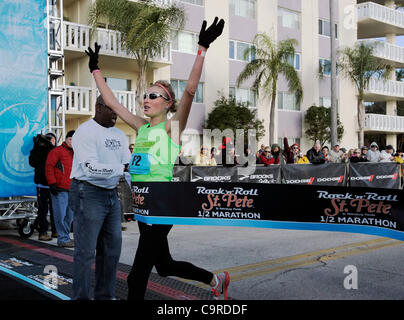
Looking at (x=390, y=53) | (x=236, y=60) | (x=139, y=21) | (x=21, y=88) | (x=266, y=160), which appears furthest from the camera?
(x=390, y=53)

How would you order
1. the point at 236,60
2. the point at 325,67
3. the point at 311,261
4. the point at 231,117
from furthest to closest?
the point at 325,67
the point at 236,60
the point at 231,117
the point at 311,261

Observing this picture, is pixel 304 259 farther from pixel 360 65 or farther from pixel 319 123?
pixel 360 65

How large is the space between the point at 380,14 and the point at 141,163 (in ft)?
117

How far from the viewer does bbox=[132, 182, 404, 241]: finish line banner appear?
4117mm

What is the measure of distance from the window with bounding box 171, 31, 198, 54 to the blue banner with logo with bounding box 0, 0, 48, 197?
15.5m

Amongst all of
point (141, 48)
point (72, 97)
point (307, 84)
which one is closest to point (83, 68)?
point (72, 97)

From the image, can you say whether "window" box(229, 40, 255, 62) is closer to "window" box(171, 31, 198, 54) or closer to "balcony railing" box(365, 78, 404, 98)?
"window" box(171, 31, 198, 54)

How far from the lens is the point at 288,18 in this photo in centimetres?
3047

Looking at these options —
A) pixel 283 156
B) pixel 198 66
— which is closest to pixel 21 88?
pixel 198 66

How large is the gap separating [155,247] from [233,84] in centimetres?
2370

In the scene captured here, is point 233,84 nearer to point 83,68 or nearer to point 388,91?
point 83,68

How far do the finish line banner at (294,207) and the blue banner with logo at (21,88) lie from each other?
5858mm

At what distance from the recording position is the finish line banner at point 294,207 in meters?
4.12
